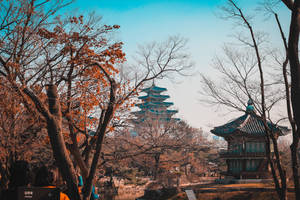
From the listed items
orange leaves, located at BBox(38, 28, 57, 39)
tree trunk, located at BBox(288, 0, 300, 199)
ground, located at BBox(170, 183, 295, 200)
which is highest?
orange leaves, located at BBox(38, 28, 57, 39)

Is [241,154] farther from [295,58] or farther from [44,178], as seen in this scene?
[44,178]

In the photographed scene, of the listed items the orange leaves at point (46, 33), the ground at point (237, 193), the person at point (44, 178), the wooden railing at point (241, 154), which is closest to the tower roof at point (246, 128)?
the wooden railing at point (241, 154)

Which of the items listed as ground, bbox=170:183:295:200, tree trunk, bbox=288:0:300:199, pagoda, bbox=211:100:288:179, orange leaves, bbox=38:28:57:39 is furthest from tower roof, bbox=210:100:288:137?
tree trunk, bbox=288:0:300:199

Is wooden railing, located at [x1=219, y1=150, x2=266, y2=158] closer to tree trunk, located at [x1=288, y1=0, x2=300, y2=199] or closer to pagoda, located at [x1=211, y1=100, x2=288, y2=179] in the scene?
pagoda, located at [x1=211, y1=100, x2=288, y2=179]

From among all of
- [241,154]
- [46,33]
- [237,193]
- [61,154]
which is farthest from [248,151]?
[61,154]

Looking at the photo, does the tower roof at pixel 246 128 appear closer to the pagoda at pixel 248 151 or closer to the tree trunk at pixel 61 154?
the pagoda at pixel 248 151

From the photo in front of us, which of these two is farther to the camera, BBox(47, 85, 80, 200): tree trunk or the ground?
→ the ground

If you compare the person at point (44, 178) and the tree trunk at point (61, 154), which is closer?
the person at point (44, 178)

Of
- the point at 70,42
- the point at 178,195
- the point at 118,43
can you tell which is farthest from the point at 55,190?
the point at 178,195

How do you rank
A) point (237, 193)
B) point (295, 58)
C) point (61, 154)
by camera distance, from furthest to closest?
point (237, 193) < point (61, 154) < point (295, 58)

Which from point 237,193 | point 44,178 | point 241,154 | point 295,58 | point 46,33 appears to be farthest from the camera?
point 241,154

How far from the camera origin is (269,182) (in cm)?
2389

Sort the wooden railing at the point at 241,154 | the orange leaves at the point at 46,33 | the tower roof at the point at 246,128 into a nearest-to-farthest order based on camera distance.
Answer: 1. the orange leaves at the point at 46,33
2. the wooden railing at the point at 241,154
3. the tower roof at the point at 246,128

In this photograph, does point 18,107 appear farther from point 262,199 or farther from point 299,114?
point 262,199
